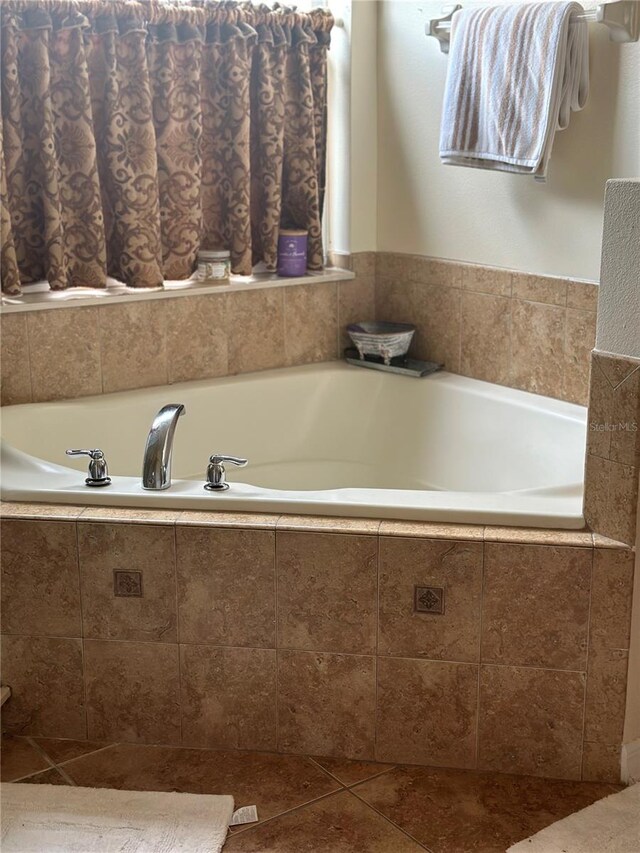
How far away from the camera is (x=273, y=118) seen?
10.7ft

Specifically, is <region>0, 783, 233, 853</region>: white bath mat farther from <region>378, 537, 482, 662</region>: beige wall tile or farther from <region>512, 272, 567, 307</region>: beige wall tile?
<region>512, 272, 567, 307</region>: beige wall tile

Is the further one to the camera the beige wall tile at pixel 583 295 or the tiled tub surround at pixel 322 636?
the beige wall tile at pixel 583 295

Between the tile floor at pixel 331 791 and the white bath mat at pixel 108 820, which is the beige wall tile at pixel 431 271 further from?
the white bath mat at pixel 108 820

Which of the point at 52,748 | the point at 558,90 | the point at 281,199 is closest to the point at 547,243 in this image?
the point at 558,90

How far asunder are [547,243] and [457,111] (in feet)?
1.42

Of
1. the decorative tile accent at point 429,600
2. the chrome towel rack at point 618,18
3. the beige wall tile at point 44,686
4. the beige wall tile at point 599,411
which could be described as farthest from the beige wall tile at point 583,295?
the beige wall tile at point 44,686

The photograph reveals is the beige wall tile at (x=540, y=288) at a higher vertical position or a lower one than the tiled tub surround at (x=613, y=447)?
higher

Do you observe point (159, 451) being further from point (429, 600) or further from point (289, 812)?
point (289, 812)

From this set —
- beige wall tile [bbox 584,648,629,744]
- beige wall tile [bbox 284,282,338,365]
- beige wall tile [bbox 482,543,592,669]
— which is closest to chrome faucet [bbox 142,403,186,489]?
beige wall tile [bbox 482,543,592,669]

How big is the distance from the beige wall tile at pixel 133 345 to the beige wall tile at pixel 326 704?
3.73ft

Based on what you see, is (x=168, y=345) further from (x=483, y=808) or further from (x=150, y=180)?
(x=483, y=808)

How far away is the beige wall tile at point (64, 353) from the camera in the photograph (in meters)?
2.93

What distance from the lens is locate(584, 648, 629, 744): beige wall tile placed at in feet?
7.09

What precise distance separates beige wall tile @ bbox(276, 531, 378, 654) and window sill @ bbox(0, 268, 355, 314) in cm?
111
